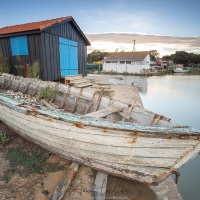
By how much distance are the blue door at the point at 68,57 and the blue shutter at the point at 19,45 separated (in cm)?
214

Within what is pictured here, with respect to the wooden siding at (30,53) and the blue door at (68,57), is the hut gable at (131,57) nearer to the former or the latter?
the blue door at (68,57)

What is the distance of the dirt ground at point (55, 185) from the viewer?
107 inches

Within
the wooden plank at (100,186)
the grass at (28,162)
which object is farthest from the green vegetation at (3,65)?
the wooden plank at (100,186)

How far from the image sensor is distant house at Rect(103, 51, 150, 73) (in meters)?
31.1

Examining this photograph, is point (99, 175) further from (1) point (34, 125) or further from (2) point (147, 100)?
(2) point (147, 100)

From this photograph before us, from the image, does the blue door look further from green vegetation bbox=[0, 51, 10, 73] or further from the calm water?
the calm water

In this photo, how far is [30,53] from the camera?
31.4ft

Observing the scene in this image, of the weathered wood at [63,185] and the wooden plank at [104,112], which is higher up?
the wooden plank at [104,112]

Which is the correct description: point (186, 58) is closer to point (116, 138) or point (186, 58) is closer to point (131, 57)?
point (131, 57)

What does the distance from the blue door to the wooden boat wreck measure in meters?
7.77

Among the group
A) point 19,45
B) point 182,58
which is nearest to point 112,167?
point 19,45

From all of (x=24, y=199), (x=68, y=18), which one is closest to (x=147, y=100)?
(x=68, y=18)

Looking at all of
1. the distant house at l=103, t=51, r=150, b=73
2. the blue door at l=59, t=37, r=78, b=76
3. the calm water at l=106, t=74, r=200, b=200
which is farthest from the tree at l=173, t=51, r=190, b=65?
the blue door at l=59, t=37, r=78, b=76

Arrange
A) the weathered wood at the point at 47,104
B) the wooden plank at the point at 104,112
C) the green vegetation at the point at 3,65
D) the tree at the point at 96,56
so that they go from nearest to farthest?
the wooden plank at the point at 104,112 → the weathered wood at the point at 47,104 → the green vegetation at the point at 3,65 → the tree at the point at 96,56
